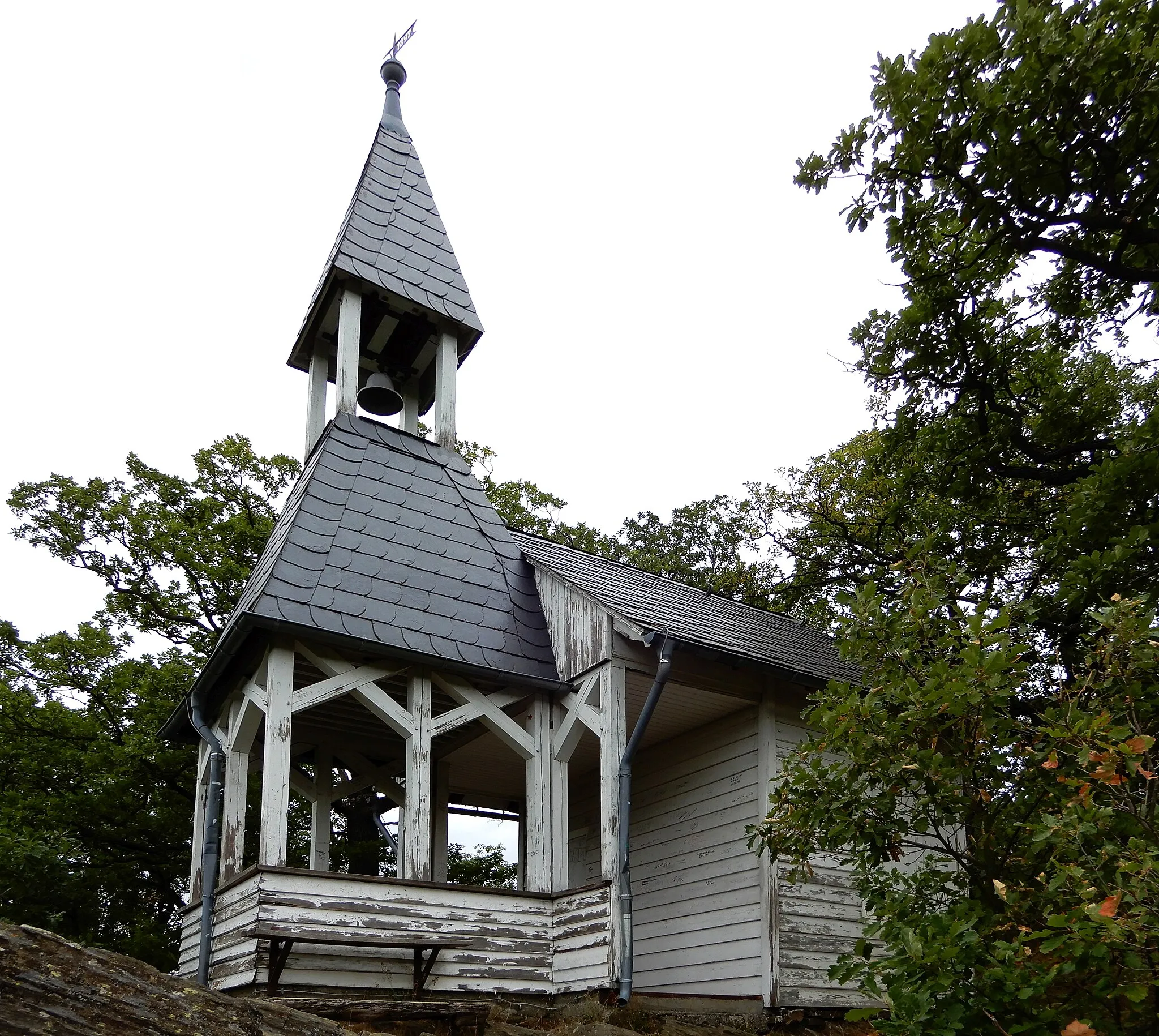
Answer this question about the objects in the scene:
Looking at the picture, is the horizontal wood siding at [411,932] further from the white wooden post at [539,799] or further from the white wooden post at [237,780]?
the white wooden post at [237,780]

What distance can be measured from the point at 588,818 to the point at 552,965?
401 centimetres

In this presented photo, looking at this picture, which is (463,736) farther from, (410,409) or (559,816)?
(410,409)

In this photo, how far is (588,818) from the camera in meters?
12.6

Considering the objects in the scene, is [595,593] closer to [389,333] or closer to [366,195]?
[389,333]

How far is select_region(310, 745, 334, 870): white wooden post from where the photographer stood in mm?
11203

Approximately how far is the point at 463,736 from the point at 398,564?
2032 millimetres

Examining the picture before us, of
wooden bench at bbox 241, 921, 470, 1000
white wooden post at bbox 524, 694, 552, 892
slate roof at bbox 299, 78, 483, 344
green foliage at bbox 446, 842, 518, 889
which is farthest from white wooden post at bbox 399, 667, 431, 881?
green foliage at bbox 446, 842, 518, 889

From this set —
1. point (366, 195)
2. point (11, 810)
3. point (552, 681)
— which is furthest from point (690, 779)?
point (11, 810)

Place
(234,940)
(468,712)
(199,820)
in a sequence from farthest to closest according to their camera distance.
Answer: (199,820), (468,712), (234,940)

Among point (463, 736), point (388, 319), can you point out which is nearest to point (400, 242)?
point (388, 319)

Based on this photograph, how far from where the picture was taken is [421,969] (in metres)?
8.05

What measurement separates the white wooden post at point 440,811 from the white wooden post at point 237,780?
258 centimetres

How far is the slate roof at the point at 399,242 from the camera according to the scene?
12398 mm

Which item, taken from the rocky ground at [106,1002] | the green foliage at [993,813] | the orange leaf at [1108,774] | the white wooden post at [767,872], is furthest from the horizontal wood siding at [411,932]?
the orange leaf at [1108,774]
